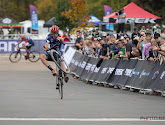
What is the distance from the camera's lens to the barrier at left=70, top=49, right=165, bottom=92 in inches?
618

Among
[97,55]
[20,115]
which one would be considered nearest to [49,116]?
[20,115]

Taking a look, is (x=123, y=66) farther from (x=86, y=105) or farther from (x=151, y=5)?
(x=151, y=5)

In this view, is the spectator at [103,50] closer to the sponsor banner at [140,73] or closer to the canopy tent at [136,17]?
the sponsor banner at [140,73]

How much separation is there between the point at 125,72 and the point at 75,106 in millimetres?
5257

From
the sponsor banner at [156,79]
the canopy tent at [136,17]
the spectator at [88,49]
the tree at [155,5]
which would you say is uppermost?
the tree at [155,5]

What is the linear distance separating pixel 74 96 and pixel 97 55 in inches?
234

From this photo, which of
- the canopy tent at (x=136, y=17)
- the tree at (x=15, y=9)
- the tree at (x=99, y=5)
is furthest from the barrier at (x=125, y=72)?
the tree at (x=15, y=9)

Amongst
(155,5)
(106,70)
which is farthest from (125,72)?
(155,5)

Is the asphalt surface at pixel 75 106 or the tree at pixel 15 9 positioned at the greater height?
the tree at pixel 15 9

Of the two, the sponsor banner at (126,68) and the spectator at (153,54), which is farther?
the sponsor banner at (126,68)

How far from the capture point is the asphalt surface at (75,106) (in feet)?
33.9

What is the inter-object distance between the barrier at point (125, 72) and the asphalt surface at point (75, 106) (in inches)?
17.8

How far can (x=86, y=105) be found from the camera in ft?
42.5

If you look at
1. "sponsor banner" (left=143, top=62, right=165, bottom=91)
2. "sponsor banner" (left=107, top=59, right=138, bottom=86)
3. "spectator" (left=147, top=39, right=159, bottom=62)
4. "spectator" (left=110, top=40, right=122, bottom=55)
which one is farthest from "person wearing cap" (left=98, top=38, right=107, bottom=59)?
"sponsor banner" (left=143, top=62, right=165, bottom=91)
